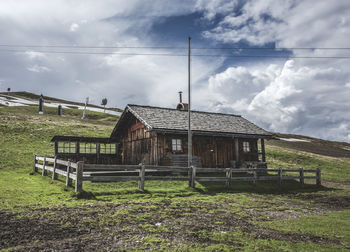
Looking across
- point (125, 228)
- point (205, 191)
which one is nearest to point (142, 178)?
point (205, 191)

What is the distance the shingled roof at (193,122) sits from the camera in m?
21.2

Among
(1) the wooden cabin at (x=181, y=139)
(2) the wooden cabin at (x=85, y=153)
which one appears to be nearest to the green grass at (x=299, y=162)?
(1) the wooden cabin at (x=181, y=139)

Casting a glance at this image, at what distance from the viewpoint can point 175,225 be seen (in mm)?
7652

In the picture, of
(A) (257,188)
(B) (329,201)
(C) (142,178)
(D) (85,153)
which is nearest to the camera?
(C) (142,178)

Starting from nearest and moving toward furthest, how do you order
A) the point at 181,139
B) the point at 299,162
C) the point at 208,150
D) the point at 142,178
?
the point at 142,178 < the point at 181,139 < the point at 208,150 < the point at 299,162

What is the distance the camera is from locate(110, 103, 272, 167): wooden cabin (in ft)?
69.4

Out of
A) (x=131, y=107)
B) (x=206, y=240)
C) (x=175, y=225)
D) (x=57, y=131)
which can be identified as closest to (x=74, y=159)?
(x=131, y=107)

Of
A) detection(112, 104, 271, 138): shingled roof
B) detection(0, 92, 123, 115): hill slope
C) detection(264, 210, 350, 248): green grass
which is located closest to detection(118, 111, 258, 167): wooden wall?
detection(112, 104, 271, 138): shingled roof

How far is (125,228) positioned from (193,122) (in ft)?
57.1

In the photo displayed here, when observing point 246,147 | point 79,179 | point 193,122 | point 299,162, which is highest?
point 193,122

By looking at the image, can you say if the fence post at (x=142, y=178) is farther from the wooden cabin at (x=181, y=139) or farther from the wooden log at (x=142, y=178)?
the wooden cabin at (x=181, y=139)

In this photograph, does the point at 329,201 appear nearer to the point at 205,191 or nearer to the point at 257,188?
the point at 257,188

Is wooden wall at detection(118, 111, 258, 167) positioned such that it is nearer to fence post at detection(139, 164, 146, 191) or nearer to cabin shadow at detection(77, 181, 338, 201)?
cabin shadow at detection(77, 181, 338, 201)

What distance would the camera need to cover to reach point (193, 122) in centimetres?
2392
